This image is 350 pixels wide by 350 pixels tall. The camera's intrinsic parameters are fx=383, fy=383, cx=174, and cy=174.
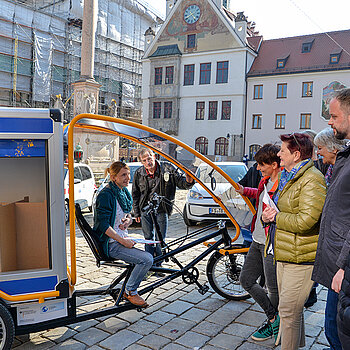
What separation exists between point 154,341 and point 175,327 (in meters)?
0.38

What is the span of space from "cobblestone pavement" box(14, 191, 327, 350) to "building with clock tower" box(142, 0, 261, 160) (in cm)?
3130

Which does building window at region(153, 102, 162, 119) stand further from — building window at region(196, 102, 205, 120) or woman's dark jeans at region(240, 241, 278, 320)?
woman's dark jeans at region(240, 241, 278, 320)

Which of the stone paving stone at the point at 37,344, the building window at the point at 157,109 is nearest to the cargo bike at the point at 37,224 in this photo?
the stone paving stone at the point at 37,344

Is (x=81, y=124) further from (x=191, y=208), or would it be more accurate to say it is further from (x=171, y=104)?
(x=171, y=104)

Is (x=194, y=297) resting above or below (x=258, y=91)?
below

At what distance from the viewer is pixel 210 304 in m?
4.66

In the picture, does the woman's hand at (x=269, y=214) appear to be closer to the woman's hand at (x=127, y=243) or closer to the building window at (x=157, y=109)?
the woman's hand at (x=127, y=243)

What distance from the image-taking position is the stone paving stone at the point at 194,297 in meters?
4.80

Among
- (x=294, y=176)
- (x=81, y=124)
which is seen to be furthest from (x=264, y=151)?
(x=81, y=124)

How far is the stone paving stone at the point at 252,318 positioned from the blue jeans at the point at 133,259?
1213 millimetres

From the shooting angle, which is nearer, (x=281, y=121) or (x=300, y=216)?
(x=300, y=216)

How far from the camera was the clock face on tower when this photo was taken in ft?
125

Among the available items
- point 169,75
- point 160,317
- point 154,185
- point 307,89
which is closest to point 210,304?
point 160,317

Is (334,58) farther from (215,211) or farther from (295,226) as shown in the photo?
(295,226)
